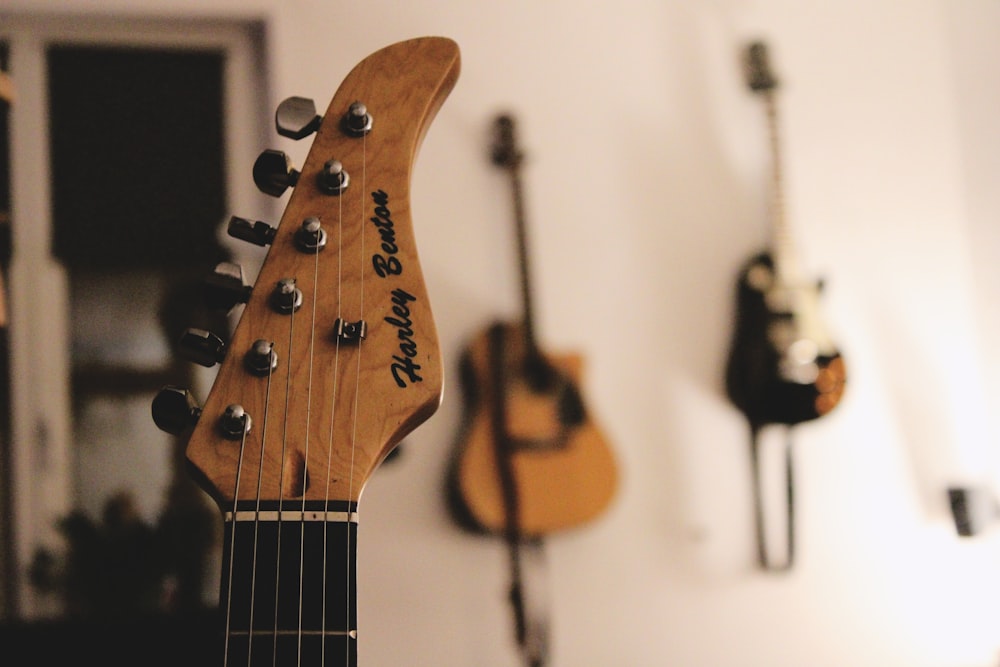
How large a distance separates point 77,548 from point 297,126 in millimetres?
1026

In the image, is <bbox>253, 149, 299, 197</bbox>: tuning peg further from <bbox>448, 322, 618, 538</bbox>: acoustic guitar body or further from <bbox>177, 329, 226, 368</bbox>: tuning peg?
<bbox>448, 322, 618, 538</bbox>: acoustic guitar body

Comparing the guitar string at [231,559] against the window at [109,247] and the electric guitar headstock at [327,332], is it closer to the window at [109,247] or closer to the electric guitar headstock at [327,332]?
the electric guitar headstock at [327,332]

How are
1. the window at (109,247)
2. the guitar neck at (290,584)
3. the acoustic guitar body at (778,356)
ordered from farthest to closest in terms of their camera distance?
the acoustic guitar body at (778,356)
the window at (109,247)
the guitar neck at (290,584)

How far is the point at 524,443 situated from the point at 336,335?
815mm

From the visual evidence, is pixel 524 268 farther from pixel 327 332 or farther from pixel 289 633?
pixel 289 633


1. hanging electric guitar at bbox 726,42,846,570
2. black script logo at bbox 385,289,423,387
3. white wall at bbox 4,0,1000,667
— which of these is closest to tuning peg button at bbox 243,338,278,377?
black script logo at bbox 385,289,423,387

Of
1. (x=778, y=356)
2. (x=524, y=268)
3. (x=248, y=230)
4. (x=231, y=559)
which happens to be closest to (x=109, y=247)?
(x=524, y=268)

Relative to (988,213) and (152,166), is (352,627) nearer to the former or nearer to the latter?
(152,166)

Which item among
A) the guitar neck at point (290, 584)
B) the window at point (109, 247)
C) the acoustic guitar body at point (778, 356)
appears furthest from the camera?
the acoustic guitar body at point (778, 356)

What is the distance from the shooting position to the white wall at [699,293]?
153 cm

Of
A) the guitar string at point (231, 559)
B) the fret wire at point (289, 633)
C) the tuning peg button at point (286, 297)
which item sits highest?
the tuning peg button at point (286, 297)

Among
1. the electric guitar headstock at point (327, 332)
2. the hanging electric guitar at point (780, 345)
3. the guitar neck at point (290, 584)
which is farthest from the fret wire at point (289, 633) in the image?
the hanging electric guitar at point (780, 345)

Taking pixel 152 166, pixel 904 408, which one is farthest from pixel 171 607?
pixel 904 408

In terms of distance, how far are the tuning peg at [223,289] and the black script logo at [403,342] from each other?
0.13 m
